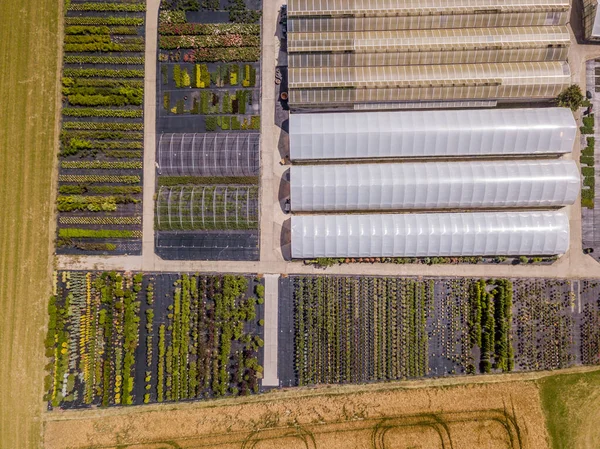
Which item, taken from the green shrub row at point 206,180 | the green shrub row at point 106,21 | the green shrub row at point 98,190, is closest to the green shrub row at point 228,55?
the green shrub row at point 106,21

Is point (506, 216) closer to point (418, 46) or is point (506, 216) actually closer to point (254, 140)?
point (418, 46)

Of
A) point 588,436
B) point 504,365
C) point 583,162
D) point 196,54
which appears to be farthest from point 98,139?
point 588,436

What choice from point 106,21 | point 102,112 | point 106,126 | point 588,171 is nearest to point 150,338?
point 106,126

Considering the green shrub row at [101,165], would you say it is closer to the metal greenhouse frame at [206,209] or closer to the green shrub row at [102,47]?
the metal greenhouse frame at [206,209]

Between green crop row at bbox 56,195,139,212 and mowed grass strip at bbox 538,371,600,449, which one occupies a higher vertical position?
green crop row at bbox 56,195,139,212

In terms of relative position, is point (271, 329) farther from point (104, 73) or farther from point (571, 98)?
point (571, 98)

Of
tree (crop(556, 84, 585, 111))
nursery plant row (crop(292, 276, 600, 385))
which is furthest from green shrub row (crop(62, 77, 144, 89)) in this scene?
tree (crop(556, 84, 585, 111))

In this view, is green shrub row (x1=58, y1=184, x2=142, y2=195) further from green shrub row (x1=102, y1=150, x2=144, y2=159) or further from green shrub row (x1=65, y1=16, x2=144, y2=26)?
green shrub row (x1=65, y1=16, x2=144, y2=26)
